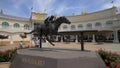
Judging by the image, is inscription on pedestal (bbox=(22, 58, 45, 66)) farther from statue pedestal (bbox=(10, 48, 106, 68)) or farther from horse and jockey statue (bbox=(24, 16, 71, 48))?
horse and jockey statue (bbox=(24, 16, 71, 48))

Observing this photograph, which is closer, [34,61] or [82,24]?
[34,61]

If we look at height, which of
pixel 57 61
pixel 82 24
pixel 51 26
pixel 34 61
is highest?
pixel 82 24

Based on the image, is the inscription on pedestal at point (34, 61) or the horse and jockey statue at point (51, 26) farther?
the horse and jockey statue at point (51, 26)

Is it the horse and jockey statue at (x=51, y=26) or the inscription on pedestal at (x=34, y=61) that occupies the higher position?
the horse and jockey statue at (x=51, y=26)

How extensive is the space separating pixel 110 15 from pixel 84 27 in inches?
347

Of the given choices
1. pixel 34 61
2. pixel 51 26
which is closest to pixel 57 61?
pixel 34 61

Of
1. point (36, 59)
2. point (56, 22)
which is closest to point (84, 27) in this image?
point (56, 22)

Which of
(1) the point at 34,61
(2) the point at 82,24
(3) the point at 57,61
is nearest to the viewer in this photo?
(3) the point at 57,61

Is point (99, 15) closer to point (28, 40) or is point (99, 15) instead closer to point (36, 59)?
point (28, 40)

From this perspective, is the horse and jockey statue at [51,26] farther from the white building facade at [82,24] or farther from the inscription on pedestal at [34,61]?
the white building facade at [82,24]

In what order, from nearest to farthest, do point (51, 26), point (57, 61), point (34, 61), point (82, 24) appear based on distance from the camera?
point (57, 61) < point (34, 61) < point (51, 26) < point (82, 24)

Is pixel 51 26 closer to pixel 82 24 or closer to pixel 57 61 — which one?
pixel 57 61

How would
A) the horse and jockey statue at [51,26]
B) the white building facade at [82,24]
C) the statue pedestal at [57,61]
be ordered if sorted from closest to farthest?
the statue pedestal at [57,61] → the horse and jockey statue at [51,26] → the white building facade at [82,24]

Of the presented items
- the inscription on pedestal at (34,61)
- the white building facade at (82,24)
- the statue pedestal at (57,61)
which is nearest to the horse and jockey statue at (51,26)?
the statue pedestal at (57,61)
